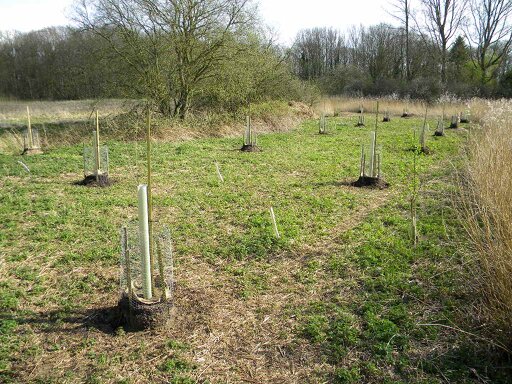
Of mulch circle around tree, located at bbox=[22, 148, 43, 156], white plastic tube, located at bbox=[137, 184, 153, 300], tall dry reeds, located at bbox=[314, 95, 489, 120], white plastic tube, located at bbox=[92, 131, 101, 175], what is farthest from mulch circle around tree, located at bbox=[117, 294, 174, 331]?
tall dry reeds, located at bbox=[314, 95, 489, 120]

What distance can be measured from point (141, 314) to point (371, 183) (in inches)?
192

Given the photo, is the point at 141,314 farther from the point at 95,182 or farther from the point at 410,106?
the point at 410,106

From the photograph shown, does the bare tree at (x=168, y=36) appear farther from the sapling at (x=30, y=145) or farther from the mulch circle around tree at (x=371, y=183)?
the mulch circle around tree at (x=371, y=183)

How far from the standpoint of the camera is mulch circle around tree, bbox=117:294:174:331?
281 cm

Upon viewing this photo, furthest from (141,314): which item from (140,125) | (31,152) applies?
(140,125)

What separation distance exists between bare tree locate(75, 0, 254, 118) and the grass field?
719 cm

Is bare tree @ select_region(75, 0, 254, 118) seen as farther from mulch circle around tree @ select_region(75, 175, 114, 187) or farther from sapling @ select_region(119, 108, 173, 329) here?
sapling @ select_region(119, 108, 173, 329)

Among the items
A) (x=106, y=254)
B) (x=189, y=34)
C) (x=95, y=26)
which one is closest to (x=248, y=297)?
(x=106, y=254)

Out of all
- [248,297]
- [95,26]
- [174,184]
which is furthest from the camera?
[95,26]

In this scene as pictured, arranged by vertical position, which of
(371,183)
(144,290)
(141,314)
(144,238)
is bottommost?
(141,314)

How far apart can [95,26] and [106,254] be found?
11427 mm

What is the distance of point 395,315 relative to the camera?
3.00 m

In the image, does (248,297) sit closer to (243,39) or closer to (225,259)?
(225,259)

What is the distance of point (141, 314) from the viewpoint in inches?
111
